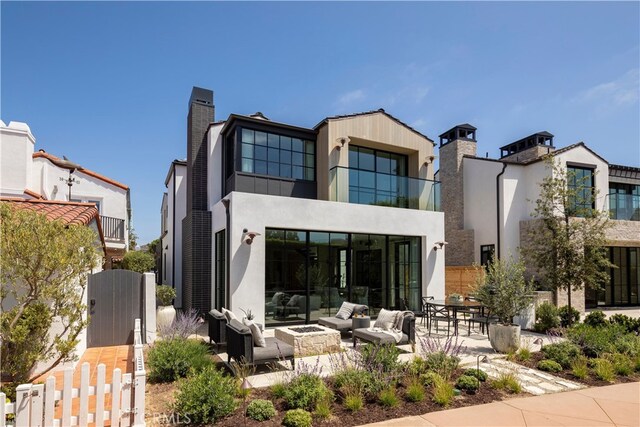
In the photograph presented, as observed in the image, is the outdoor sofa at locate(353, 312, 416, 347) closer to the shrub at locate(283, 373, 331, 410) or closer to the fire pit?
the fire pit

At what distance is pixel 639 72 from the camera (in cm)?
1041

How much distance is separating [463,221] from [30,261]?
1924 cm

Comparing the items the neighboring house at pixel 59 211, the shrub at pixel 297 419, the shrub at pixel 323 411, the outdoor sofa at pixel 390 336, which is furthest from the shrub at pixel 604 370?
the neighboring house at pixel 59 211

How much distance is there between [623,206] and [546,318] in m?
11.6

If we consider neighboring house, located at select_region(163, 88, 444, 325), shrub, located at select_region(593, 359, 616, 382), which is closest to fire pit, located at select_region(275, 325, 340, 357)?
neighboring house, located at select_region(163, 88, 444, 325)

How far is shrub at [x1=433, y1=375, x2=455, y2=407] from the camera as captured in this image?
18.9 ft

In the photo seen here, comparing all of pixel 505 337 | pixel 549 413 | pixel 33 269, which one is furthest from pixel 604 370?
pixel 33 269

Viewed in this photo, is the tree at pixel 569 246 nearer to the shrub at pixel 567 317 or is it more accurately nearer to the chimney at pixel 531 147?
the shrub at pixel 567 317

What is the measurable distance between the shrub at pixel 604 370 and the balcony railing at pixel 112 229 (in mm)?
19974

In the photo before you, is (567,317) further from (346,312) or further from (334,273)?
(334,273)

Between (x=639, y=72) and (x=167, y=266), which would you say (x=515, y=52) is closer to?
(x=639, y=72)

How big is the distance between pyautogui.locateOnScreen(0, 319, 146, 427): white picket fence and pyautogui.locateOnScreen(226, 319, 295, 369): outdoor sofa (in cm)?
227

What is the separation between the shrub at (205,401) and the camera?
4945 mm

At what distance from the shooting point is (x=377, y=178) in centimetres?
1412
